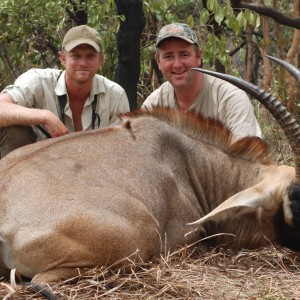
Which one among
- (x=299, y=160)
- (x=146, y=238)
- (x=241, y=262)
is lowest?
(x=241, y=262)

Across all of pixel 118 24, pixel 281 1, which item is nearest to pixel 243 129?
pixel 118 24

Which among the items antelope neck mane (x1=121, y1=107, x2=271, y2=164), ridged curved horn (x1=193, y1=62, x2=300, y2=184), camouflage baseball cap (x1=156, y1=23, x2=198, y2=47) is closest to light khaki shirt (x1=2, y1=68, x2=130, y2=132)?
camouflage baseball cap (x1=156, y1=23, x2=198, y2=47)

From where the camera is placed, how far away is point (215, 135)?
21.0 ft

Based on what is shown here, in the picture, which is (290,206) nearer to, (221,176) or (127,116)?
(221,176)

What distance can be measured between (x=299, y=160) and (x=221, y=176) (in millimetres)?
771

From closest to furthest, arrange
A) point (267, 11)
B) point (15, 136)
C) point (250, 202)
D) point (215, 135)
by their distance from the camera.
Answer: point (250, 202) < point (215, 135) < point (15, 136) < point (267, 11)

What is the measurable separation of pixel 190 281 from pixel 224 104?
7.62ft

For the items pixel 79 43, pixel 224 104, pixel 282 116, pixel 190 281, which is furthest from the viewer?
pixel 79 43

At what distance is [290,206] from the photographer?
19.0ft

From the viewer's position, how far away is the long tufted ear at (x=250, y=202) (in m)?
5.80

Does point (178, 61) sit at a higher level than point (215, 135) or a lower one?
higher

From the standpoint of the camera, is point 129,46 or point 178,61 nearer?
point 178,61

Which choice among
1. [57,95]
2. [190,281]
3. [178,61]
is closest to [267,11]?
[178,61]

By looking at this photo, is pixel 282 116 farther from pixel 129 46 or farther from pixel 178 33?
pixel 129 46
